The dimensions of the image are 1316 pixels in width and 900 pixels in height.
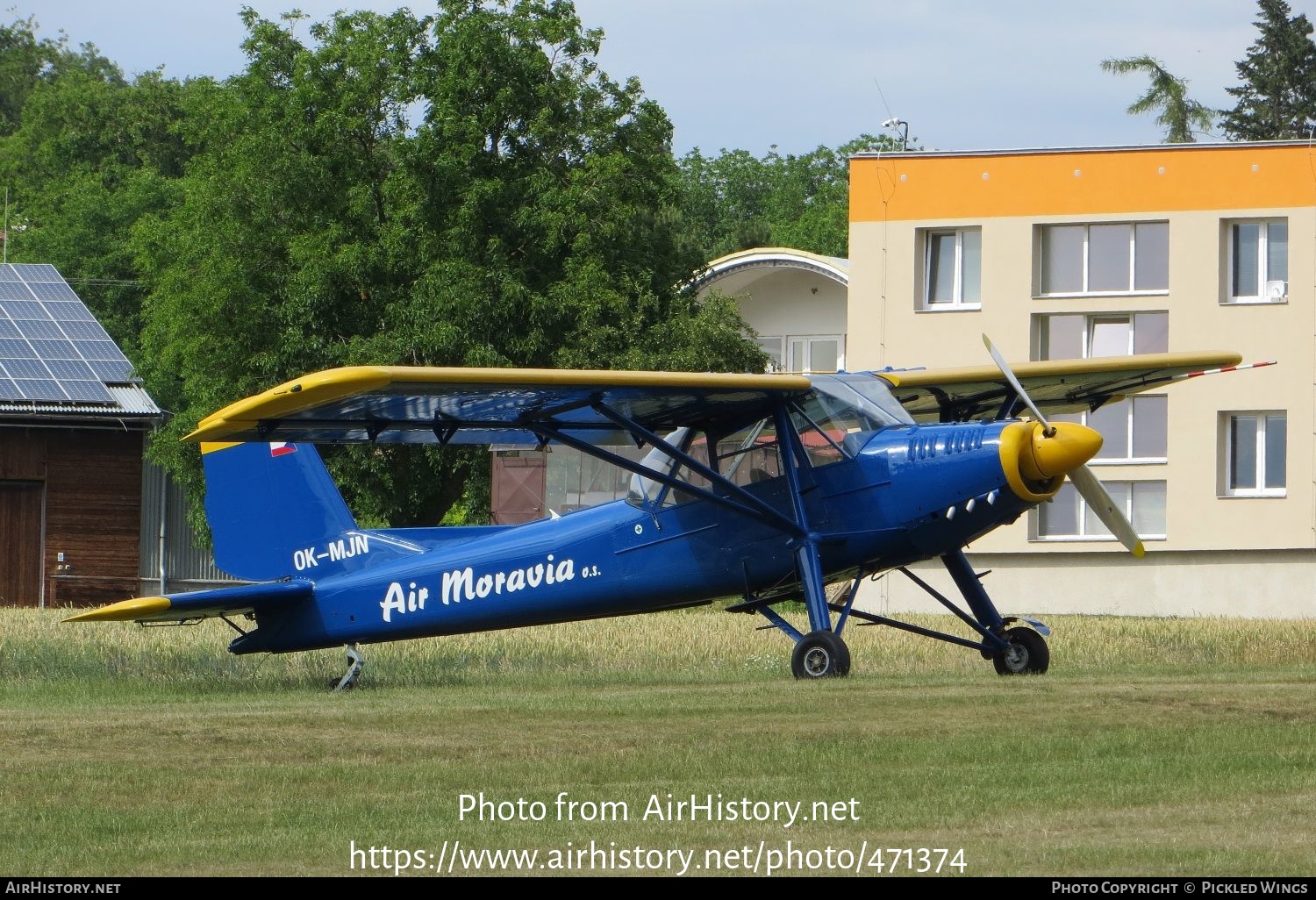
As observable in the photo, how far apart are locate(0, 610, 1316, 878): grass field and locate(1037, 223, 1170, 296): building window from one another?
24852mm

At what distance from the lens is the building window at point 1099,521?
3978cm

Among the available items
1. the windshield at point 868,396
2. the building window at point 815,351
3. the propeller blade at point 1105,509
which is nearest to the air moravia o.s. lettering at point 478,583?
the windshield at point 868,396

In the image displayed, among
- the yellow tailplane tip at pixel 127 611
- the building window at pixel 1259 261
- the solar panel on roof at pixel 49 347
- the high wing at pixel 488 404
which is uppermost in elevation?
the building window at pixel 1259 261

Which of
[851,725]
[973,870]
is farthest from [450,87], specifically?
[973,870]

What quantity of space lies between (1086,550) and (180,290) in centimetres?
2084

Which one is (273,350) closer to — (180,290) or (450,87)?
(180,290)

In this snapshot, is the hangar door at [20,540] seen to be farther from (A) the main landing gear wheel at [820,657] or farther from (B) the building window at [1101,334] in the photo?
(A) the main landing gear wheel at [820,657]

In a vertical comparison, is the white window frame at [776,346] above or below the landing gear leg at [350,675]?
above

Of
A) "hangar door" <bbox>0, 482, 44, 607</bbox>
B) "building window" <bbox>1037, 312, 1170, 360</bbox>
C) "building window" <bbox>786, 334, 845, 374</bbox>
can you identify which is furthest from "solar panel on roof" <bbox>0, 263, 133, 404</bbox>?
"building window" <bbox>1037, 312, 1170, 360</bbox>

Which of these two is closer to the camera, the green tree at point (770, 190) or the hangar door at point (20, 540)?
the hangar door at point (20, 540)

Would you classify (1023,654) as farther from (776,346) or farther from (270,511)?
(776,346)

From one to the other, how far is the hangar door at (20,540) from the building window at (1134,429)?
23167mm

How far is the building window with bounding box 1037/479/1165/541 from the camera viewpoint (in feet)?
131

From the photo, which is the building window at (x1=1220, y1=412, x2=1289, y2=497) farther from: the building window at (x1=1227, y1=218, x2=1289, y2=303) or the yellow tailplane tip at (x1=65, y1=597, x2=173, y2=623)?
Result: the yellow tailplane tip at (x1=65, y1=597, x2=173, y2=623)
